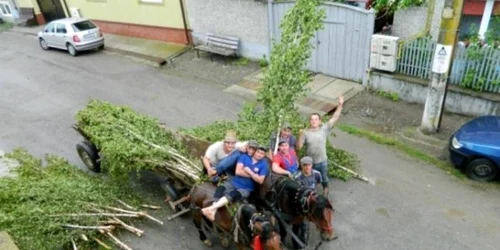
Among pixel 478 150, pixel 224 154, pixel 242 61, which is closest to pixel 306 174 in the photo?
pixel 224 154

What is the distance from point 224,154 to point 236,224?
152 centimetres

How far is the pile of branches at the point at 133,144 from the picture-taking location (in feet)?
21.3

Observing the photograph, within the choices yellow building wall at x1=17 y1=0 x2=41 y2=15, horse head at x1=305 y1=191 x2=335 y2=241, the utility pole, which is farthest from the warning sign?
yellow building wall at x1=17 y1=0 x2=41 y2=15

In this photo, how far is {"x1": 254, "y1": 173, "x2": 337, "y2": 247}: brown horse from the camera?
15.1 feet

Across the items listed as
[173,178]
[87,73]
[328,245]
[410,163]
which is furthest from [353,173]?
[87,73]

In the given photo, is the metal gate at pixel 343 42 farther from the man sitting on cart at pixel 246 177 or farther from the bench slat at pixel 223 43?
the man sitting on cart at pixel 246 177

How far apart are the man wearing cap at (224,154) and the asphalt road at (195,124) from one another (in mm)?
1320

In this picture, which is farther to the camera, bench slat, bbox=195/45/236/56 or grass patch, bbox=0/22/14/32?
grass patch, bbox=0/22/14/32

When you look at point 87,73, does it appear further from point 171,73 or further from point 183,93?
point 183,93

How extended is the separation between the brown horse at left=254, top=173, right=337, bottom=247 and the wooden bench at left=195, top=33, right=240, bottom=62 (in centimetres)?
927

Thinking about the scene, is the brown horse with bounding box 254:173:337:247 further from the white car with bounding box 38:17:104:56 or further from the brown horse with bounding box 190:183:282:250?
the white car with bounding box 38:17:104:56

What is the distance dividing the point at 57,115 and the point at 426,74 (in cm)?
1082

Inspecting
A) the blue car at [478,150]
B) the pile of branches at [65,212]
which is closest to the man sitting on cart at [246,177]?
the pile of branches at [65,212]

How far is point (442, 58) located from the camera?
25.8 feet
